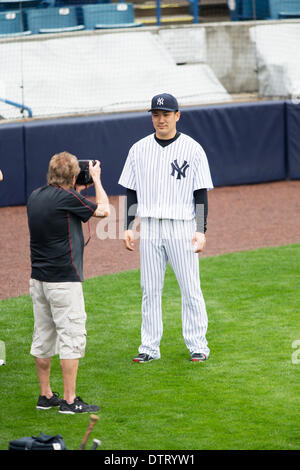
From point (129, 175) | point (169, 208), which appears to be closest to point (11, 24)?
point (129, 175)

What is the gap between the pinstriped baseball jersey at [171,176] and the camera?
5836 mm

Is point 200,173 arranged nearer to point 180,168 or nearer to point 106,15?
point 180,168

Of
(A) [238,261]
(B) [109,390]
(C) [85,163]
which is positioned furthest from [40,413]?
(A) [238,261]

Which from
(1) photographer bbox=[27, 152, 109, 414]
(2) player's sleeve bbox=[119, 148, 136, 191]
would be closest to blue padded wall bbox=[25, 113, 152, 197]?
(2) player's sleeve bbox=[119, 148, 136, 191]

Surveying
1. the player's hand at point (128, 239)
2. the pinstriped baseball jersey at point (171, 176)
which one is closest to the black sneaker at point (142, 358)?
the player's hand at point (128, 239)

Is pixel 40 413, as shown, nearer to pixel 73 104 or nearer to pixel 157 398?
pixel 157 398

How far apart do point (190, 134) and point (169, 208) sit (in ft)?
22.6

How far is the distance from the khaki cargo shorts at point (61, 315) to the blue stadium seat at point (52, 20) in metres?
11.2

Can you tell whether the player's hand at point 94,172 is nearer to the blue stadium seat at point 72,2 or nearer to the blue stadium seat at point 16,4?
the blue stadium seat at point 16,4

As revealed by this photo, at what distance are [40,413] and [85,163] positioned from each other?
1.59m

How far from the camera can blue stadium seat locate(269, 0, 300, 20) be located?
16516 mm

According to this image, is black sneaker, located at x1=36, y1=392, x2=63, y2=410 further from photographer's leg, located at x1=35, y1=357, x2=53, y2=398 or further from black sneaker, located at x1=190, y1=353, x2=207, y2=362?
black sneaker, located at x1=190, y1=353, x2=207, y2=362

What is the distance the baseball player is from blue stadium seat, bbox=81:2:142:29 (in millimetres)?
10603

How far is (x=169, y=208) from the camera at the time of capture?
589 cm
